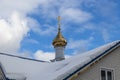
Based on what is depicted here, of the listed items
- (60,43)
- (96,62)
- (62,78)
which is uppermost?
(60,43)

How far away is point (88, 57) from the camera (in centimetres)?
2028

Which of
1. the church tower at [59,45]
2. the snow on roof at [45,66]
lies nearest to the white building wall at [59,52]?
the church tower at [59,45]

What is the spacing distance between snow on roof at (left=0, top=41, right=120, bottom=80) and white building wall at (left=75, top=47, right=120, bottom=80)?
536 mm

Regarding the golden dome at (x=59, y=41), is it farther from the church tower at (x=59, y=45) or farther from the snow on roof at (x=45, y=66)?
the snow on roof at (x=45, y=66)

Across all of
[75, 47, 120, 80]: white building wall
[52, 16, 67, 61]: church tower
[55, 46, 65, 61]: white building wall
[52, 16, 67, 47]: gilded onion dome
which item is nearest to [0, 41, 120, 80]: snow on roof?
[75, 47, 120, 80]: white building wall

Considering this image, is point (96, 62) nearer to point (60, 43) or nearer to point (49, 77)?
point (49, 77)

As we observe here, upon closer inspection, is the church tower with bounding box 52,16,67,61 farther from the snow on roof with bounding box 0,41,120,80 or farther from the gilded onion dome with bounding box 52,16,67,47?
the snow on roof with bounding box 0,41,120,80

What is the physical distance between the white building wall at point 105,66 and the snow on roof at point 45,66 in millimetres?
536

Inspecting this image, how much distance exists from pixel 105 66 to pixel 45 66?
513 cm

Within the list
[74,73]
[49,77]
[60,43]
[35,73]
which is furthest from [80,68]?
[60,43]

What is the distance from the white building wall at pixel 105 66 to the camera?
1998 centimetres

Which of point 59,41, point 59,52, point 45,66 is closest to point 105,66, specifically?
point 45,66

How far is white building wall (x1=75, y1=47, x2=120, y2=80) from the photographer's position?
65.6ft

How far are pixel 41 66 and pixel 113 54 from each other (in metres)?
5.64
